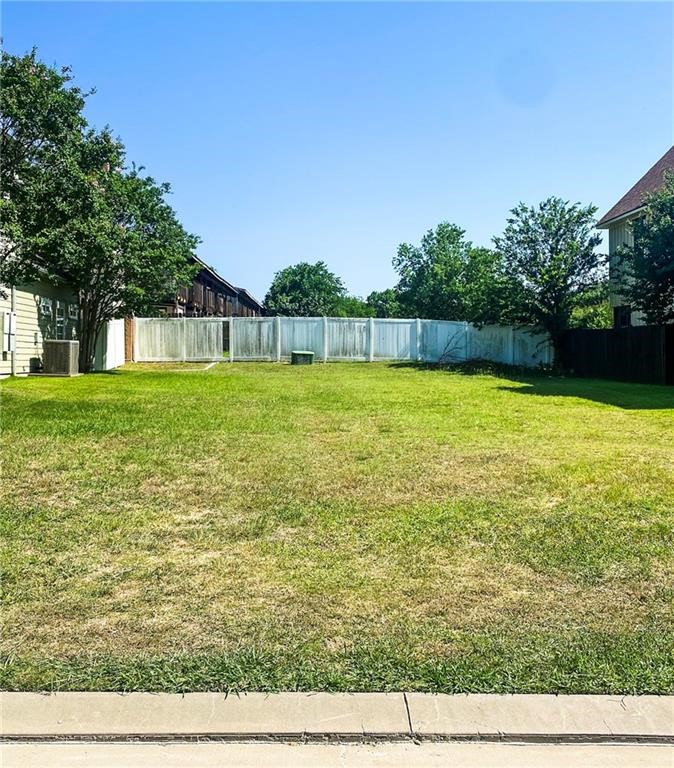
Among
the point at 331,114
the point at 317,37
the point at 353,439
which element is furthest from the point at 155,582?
the point at 331,114

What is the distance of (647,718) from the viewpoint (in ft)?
7.11

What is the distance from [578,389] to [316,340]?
11.0 metres

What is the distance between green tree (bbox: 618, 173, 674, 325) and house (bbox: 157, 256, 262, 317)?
1945 centimetres

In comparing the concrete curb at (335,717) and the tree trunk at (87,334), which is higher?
the tree trunk at (87,334)

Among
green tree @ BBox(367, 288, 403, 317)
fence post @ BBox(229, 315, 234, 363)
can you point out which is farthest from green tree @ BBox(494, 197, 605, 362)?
Result: green tree @ BBox(367, 288, 403, 317)

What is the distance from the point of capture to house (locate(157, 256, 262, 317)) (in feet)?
114

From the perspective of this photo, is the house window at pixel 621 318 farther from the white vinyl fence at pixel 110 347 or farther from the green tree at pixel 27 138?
the green tree at pixel 27 138

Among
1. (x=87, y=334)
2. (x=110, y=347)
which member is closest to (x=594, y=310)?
(x=110, y=347)

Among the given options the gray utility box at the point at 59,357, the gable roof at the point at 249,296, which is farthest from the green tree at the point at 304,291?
the gray utility box at the point at 59,357

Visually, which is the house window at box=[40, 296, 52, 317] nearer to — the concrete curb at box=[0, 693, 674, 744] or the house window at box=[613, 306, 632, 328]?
the concrete curb at box=[0, 693, 674, 744]

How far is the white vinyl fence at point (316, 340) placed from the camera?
22828 millimetres

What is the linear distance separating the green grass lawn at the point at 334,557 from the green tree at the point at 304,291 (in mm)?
53455

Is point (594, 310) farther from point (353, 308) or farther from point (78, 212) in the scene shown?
point (353, 308)

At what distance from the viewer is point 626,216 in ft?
73.3
